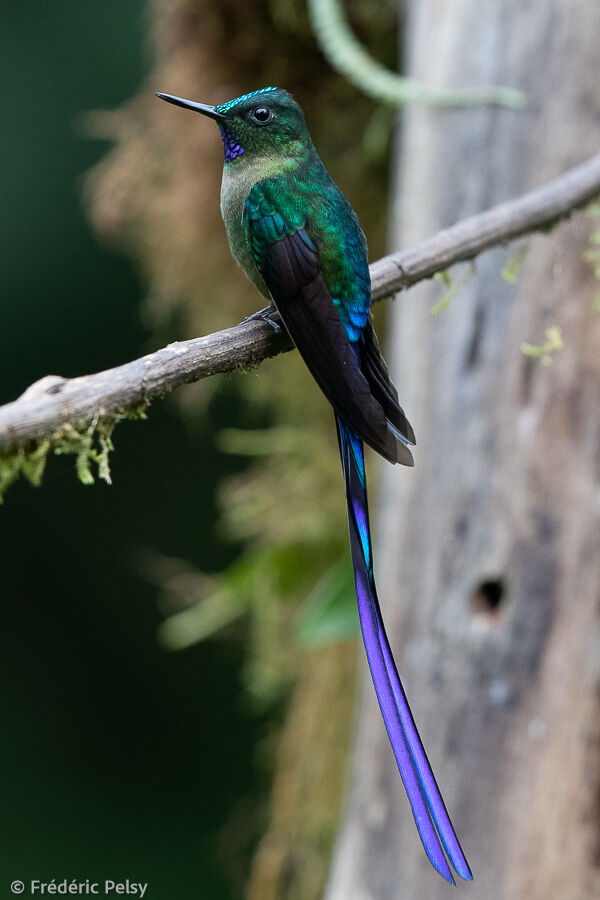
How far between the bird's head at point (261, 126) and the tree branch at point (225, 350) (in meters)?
0.32

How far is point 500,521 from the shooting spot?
2207mm

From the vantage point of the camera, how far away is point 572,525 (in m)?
2.15

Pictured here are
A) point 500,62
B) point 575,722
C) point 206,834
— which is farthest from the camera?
point 206,834

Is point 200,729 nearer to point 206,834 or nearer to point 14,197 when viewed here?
point 206,834

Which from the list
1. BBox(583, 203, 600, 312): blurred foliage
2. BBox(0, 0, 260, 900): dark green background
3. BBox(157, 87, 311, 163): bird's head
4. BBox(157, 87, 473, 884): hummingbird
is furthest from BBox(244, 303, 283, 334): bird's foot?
BBox(0, 0, 260, 900): dark green background

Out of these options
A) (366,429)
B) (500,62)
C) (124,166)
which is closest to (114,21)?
(124,166)

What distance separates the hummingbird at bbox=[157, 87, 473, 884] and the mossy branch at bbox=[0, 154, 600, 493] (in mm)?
63

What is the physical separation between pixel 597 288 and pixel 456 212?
41cm

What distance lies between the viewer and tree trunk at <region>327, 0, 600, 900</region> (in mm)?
2094

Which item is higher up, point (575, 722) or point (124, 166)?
point (124, 166)

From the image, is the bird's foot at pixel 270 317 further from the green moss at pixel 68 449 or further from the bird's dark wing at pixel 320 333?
the green moss at pixel 68 449

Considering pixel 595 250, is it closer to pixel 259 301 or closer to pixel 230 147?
pixel 230 147

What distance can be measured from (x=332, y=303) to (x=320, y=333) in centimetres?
7

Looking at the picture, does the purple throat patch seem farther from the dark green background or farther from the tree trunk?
the dark green background
